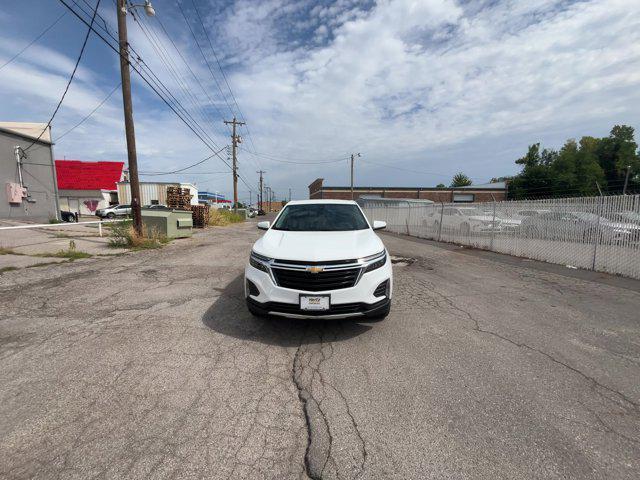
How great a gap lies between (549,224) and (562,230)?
0.44 metres

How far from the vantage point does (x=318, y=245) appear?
3576mm

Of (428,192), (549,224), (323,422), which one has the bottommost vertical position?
(323,422)

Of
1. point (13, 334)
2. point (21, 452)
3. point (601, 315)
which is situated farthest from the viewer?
point (601, 315)

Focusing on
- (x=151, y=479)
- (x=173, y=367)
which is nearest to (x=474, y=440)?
(x=151, y=479)

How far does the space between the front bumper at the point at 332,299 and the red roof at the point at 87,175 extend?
128ft

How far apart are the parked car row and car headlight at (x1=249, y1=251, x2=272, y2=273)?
8355 mm

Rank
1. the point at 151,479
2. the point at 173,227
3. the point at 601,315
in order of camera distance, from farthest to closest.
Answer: the point at 173,227 → the point at 601,315 → the point at 151,479

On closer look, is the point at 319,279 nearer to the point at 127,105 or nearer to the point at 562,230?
the point at 562,230

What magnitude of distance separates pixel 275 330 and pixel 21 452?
2273 millimetres

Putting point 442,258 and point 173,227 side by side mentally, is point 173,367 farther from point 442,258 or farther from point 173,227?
point 173,227

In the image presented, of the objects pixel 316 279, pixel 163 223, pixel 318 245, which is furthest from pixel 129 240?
pixel 316 279

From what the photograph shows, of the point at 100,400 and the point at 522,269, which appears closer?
the point at 100,400

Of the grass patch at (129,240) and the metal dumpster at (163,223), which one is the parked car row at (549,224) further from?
the metal dumpster at (163,223)

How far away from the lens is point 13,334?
3617 millimetres
